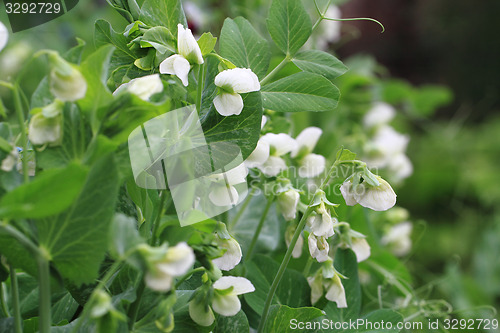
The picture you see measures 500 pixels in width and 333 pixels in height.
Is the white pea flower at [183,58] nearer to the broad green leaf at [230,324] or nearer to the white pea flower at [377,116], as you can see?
the broad green leaf at [230,324]

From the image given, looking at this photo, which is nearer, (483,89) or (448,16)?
(483,89)

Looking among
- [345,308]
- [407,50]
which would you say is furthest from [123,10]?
[407,50]

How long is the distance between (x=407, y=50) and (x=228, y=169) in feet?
10.5

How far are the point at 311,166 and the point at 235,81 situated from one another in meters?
0.19

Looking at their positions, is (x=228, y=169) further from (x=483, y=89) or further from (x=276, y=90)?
(x=483, y=89)

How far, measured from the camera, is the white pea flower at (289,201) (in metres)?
0.41

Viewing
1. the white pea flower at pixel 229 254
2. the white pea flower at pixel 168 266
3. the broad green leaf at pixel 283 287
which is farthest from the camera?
the broad green leaf at pixel 283 287

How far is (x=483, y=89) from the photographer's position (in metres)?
2.88

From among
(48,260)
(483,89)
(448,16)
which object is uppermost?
(48,260)

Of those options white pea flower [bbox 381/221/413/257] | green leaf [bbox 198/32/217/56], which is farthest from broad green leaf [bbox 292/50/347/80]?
white pea flower [bbox 381/221/413/257]

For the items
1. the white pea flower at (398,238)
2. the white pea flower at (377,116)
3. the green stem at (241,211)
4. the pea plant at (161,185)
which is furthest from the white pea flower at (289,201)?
the white pea flower at (377,116)

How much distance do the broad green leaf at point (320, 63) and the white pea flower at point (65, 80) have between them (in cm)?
22

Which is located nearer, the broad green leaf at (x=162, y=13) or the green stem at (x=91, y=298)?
the green stem at (x=91, y=298)
